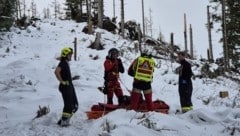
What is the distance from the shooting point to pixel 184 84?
11969mm

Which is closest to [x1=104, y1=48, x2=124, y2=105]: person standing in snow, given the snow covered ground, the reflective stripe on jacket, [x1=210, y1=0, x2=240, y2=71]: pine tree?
the snow covered ground

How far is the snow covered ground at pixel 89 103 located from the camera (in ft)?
28.4

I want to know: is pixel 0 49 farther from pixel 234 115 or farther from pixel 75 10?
pixel 75 10

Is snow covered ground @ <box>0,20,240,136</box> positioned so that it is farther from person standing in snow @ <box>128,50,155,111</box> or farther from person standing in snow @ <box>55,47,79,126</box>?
person standing in snow @ <box>128,50,155,111</box>

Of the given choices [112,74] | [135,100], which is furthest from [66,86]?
[112,74]

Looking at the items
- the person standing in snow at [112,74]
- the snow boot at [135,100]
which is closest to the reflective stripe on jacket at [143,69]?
the snow boot at [135,100]

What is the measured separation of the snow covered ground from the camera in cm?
865

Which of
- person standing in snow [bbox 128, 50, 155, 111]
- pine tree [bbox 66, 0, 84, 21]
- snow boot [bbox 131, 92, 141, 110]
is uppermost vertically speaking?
pine tree [bbox 66, 0, 84, 21]

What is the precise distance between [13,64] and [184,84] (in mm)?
10886

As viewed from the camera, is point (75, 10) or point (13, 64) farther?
point (75, 10)

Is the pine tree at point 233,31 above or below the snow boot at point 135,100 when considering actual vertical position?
above

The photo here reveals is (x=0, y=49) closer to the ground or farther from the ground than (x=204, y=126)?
farther from the ground

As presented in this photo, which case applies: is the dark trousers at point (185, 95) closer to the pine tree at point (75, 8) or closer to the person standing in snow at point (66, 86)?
the person standing in snow at point (66, 86)

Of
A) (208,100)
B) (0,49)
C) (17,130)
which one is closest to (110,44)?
(0,49)
